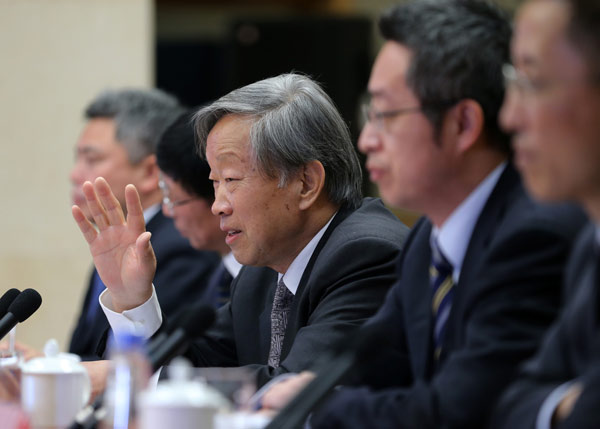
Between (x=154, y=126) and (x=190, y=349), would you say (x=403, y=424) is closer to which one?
(x=190, y=349)

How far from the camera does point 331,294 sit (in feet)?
8.04

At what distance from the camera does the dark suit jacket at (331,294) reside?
235 centimetres

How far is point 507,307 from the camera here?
1.61 m

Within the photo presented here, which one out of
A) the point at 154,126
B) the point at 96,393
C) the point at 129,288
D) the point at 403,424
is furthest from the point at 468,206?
the point at 154,126

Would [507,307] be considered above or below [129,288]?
above

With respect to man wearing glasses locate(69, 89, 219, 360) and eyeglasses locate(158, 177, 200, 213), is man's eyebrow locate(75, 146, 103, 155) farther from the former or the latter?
eyeglasses locate(158, 177, 200, 213)

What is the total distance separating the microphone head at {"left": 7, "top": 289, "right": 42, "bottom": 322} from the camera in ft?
7.11

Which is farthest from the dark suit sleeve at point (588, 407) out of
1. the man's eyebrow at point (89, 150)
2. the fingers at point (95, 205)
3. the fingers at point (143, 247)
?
the man's eyebrow at point (89, 150)

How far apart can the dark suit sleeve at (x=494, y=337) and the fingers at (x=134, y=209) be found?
1161 millimetres

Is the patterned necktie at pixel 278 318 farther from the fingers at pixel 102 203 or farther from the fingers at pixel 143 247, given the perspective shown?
the fingers at pixel 102 203

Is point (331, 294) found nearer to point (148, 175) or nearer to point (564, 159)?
point (564, 159)

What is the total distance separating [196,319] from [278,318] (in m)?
0.99

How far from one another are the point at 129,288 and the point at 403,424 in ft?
4.08

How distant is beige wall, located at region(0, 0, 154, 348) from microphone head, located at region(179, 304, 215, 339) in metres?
3.91
